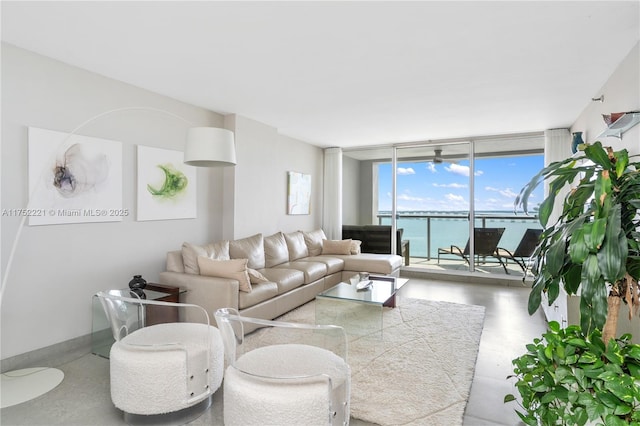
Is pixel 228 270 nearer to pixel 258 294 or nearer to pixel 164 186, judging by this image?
pixel 258 294

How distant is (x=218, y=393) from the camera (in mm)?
2324

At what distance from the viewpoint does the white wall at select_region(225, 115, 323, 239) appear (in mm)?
4645

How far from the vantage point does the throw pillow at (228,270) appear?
10.6 feet

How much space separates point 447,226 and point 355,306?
10.4 feet

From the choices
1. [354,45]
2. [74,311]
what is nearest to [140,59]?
[354,45]

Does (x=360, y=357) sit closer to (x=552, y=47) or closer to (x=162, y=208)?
(x=162, y=208)

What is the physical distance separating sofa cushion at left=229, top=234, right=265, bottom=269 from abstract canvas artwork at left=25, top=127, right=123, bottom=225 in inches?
49.3

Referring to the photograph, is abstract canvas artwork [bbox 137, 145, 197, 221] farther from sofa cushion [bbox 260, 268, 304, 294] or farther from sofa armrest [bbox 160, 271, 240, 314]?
sofa cushion [bbox 260, 268, 304, 294]

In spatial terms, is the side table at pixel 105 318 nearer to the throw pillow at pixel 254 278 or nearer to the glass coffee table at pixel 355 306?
the throw pillow at pixel 254 278

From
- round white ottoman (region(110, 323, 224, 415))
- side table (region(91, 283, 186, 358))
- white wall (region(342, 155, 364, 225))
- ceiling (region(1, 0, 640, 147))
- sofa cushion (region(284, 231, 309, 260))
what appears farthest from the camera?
white wall (region(342, 155, 364, 225))

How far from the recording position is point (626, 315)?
6.60ft

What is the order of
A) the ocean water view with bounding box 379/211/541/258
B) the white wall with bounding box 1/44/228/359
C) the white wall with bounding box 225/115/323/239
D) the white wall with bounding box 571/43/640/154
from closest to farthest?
1. the white wall with bounding box 571/43/640/154
2. the white wall with bounding box 1/44/228/359
3. the white wall with bounding box 225/115/323/239
4. the ocean water view with bounding box 379/211/541/258

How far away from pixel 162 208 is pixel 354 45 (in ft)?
8.80

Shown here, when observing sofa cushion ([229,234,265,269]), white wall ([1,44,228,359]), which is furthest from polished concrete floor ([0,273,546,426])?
sofa cushion ([229,234,265,269])
